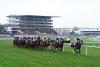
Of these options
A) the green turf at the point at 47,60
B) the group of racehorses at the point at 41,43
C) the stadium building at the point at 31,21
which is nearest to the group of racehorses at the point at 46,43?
the group of racehorses at the point at 41,43

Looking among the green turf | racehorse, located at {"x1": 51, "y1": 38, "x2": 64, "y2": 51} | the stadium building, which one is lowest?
the green turf

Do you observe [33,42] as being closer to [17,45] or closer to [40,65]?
[17,45]

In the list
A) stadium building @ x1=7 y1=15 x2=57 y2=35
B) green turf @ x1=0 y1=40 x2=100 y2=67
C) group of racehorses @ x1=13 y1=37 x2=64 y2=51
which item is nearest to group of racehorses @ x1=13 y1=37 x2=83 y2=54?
group of racehorses @ x1=13 y1=37 x2=64 y2=51

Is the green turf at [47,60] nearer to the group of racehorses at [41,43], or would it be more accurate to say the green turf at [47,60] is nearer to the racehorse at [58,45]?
the racehorse at [58,45]

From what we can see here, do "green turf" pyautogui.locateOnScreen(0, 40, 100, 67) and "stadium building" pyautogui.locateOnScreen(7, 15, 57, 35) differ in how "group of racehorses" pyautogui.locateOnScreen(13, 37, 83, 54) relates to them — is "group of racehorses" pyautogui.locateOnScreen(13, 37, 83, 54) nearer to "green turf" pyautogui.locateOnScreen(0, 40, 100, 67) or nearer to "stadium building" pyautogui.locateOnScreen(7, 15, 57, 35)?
"green turf" pyautogui.locateOnScreen(0, 40, 100, 67)

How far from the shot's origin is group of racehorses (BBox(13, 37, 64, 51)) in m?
28.9

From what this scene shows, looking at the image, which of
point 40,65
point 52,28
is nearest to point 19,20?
point 52,28

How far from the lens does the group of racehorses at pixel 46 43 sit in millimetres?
26031

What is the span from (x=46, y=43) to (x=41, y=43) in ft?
2.69

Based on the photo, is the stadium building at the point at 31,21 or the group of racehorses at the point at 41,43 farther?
the stadium building at the point at 31,21

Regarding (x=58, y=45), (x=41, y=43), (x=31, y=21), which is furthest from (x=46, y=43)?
(x=31, y=21)

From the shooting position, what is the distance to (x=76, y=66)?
663 inches

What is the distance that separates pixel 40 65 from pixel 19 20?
137m

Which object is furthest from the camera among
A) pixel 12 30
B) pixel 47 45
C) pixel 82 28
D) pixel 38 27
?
pixel 82 28
